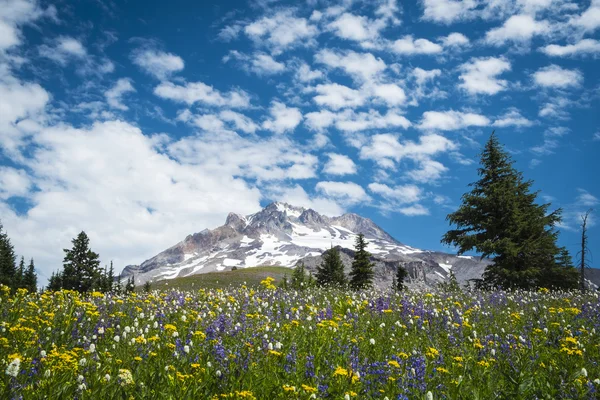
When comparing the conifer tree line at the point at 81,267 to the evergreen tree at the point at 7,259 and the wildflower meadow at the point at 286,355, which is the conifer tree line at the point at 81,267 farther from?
the wildflower meadow at the point at 286,355

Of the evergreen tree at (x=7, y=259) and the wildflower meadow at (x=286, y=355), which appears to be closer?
the wildflower meadow at (x=286, y=355)

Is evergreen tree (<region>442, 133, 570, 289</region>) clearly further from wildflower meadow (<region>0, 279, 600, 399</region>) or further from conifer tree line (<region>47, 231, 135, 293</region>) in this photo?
conifer tree line (<region>47, 231, 135, 293</region>)

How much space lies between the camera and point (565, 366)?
5.90 meters

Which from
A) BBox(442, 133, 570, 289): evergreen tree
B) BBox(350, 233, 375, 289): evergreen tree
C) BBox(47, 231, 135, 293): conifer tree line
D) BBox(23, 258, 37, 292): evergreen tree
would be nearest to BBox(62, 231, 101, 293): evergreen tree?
BBox(47, 231, 135, 293): conifer tree line

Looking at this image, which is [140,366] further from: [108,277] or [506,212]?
[108,277]

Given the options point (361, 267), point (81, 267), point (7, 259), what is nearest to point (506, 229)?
point (361, 267)

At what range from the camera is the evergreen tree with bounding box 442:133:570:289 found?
77.2 ft

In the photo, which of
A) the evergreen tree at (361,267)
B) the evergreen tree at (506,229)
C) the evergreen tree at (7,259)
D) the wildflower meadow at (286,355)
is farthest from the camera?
the evergreen tree at (7,259)

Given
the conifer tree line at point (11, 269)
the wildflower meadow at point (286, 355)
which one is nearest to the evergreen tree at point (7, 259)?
the conifer tree line at point (11, 269)

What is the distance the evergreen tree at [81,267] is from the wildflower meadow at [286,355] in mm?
46518

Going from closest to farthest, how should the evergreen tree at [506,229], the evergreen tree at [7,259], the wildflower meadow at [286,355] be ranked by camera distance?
1. the wildflower meadow at [286,355]
2. the evergreen tree at [506,229]
3. the evergreen tree at [7,259]

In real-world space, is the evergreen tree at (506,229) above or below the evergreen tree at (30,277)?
above

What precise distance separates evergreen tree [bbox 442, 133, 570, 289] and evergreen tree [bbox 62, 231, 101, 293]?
44.5 meters

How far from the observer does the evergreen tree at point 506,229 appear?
2352 centimetres
